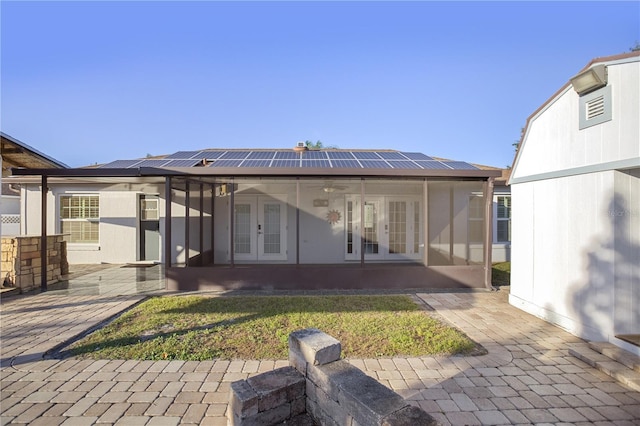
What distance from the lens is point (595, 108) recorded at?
14.3ft

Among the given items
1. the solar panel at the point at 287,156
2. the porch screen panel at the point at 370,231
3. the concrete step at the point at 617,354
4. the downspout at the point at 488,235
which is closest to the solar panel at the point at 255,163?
the solar panel at the point at 287,156

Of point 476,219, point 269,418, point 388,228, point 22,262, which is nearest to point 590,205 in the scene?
point 269,418

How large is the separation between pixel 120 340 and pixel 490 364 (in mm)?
4727

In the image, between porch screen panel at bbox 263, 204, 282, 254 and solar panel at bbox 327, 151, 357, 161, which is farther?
porch screen panel at bbox 263, 204, 282, 254

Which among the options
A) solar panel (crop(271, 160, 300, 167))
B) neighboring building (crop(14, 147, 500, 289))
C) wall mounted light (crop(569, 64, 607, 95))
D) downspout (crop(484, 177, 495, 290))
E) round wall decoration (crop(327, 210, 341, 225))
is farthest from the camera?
round wall decoration (crop(327, 210, 341, 225))

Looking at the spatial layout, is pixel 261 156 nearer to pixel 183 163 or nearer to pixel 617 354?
pixel 183 163

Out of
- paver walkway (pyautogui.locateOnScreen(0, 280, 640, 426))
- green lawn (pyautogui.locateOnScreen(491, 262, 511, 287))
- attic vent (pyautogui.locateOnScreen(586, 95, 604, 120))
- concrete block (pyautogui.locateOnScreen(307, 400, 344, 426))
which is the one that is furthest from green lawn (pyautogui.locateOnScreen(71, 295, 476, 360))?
attic vent (pyautogui.locateOnScreen(586, 95, 604, 120))

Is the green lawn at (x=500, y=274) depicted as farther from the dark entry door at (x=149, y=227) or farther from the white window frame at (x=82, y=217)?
the white window frame at (x=82, y=217)

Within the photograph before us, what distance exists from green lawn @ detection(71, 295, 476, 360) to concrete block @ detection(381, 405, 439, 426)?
2181 millimetres

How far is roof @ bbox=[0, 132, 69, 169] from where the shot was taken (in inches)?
232

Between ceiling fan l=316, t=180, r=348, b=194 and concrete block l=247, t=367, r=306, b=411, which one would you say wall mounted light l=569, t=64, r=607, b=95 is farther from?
ceiling fan l=316, t=180, r=348, b=194

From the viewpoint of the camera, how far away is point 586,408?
293 centimetres

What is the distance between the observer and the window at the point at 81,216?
1085 centimetres

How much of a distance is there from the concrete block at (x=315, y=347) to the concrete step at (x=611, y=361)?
10.5ft
